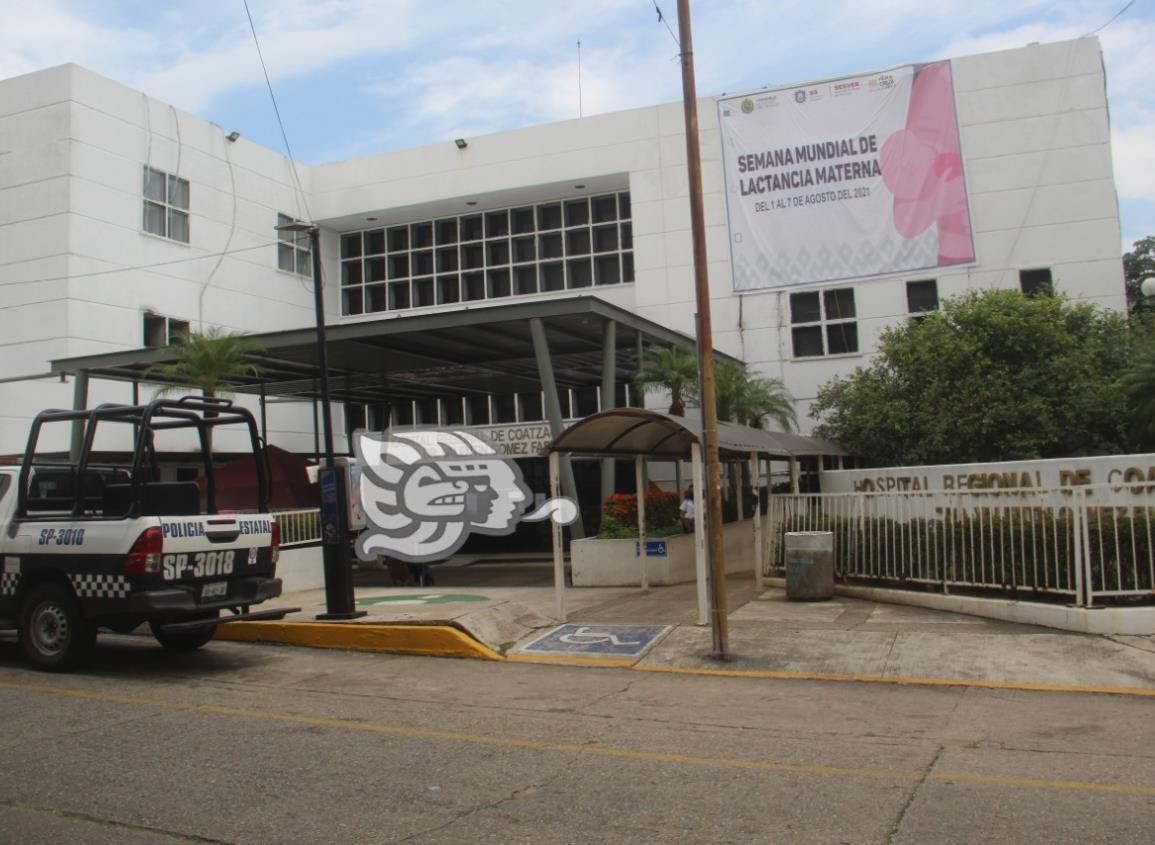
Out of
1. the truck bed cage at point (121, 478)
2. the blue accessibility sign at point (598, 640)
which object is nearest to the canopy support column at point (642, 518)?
the blue accessibility sign at point (598, 640)

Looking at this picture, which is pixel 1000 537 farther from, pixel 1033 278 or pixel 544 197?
pixel 544 197

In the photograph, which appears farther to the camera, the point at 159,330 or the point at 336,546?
the point at 159,330

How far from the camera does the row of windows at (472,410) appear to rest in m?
32.8

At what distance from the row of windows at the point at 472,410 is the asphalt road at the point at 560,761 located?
77.5 ft

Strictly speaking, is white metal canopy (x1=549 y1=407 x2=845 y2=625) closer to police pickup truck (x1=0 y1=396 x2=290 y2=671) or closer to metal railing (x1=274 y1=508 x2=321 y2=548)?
police pickup truck (x1=0 y1=396 x2=290 y2=671)

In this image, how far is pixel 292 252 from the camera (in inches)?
1341

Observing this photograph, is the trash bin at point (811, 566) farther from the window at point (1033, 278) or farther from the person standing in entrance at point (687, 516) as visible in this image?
the window at point (1033, 278)

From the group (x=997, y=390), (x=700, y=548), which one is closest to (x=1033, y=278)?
(x=997, y=390)

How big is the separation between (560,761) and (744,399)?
18145 mm

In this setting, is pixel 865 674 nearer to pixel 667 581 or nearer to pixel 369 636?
pixel 369 636

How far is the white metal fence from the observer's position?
10.2 m

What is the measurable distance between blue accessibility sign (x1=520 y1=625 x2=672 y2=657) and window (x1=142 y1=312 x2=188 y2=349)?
20491mm

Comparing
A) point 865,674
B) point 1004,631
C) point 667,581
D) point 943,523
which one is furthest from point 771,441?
point 865,674

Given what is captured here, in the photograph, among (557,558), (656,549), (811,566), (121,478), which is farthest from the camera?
(656,549)
